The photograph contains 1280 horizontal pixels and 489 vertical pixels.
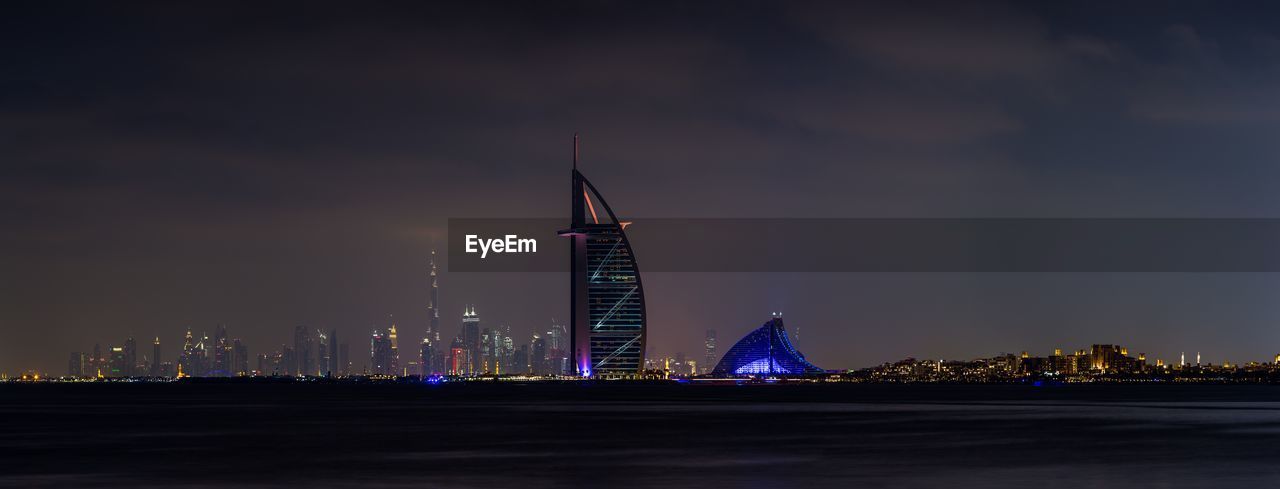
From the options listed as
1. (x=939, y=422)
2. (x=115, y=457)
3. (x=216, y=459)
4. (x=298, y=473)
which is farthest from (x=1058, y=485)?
(x=939, y=422)

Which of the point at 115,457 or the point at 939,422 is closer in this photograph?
the point at 115,457

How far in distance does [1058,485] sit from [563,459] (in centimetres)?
2166

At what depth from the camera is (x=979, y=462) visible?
5984cm

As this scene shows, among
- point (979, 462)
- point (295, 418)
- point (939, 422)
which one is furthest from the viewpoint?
point (295, 418)

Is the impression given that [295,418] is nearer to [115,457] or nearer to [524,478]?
[115,457]

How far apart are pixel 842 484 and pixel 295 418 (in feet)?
219

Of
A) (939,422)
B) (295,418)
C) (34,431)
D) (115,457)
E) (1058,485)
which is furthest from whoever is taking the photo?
(295,418)

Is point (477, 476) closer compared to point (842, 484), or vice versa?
point (842, 484)

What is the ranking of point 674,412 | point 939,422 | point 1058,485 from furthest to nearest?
1. point 674,412
2. point 939,422
3. point 1058,485

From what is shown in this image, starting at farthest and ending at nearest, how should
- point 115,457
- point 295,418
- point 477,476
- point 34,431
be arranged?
point 295,418 < point 34,431 < point 115,457 < point 477,476

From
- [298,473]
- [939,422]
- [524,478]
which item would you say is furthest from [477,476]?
[939,422]

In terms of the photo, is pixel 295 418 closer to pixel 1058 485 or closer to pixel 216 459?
pixel 216 459

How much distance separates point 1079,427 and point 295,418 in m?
55.9

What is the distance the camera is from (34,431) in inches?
3447
